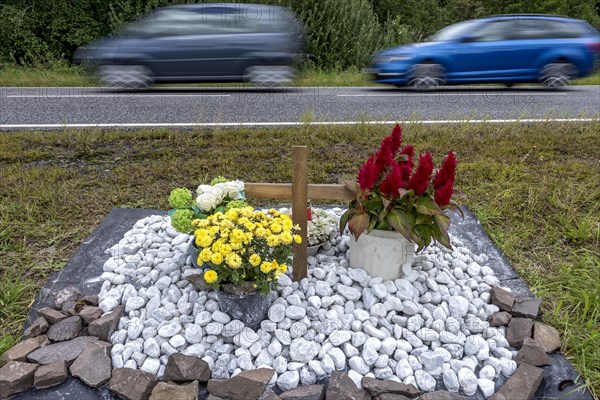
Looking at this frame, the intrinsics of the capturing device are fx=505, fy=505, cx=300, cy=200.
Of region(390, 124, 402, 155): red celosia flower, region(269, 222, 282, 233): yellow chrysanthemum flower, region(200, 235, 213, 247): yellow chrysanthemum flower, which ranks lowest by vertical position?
region(200, 235, 213, 247): yellow chrysanthemum flower

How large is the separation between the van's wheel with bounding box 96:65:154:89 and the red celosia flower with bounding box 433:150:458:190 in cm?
707

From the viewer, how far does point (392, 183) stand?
230cm

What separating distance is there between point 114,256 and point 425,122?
4.13m

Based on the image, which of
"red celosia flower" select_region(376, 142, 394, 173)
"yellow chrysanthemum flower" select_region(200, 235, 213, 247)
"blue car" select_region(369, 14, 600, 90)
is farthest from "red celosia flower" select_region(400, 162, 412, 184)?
"blue car" select_region(369, 14, 600, 90)

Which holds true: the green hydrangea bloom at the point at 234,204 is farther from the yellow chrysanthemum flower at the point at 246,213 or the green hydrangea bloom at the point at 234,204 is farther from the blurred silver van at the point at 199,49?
the blurred silver van at the point at 199,49

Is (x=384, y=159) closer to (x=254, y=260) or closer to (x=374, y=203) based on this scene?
(x=374, y=203)

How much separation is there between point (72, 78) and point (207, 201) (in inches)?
359

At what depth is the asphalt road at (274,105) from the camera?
19.7 feet

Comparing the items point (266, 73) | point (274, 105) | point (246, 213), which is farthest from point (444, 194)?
point (266, 73)

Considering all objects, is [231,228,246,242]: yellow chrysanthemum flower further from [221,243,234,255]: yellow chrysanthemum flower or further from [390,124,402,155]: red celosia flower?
[390,124,402,155]: red celosia flower

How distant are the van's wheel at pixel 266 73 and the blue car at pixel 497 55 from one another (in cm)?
167

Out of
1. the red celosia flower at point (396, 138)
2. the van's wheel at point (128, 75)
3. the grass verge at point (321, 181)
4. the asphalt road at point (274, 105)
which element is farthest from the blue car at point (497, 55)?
the red celosia flower at point (396, 138)

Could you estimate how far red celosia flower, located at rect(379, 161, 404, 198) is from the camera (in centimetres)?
228

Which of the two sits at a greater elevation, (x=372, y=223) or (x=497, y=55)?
(x=497, y=55)
